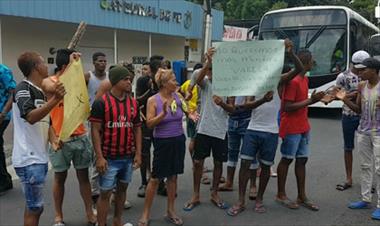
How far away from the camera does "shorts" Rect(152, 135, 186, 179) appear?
14.9 feet

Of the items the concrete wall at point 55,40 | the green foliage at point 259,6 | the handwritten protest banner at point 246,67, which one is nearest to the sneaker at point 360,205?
the handwritten protest banner at point 246,67

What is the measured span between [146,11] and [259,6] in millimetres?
21829

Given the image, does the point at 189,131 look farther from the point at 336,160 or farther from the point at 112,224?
the point at 336,160

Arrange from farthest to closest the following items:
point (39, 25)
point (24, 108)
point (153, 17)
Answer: point (153, 17), point (39, 25), point (24, 108)

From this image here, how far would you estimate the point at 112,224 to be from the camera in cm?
453

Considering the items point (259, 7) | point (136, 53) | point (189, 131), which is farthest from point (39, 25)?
point (259, 7)

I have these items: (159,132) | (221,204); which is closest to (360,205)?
(221,204)

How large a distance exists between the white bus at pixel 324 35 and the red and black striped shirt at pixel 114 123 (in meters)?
9.84

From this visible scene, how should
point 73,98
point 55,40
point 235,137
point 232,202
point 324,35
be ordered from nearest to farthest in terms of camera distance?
point 73,98 → point 232,202 → point 235,137 → point 324,35 → point 55,40

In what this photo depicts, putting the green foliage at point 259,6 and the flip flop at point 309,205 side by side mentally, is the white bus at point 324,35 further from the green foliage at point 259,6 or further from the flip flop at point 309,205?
the green foliage at point 259,6

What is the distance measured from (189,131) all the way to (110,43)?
12582 mm

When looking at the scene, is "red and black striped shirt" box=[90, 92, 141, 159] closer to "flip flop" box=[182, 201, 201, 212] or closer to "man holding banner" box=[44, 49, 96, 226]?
"man holding banner" box=[44, 49, 96, 226]

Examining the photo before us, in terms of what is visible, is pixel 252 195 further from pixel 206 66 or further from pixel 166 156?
pixel 206 66

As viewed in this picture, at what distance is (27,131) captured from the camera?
11.8 feet
